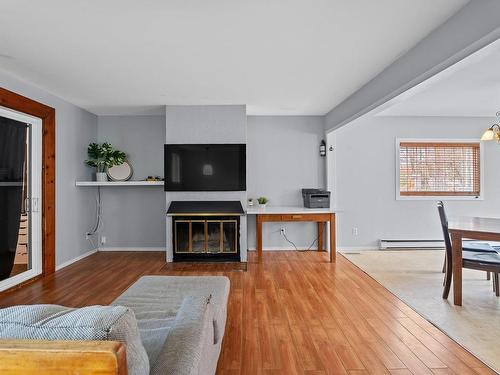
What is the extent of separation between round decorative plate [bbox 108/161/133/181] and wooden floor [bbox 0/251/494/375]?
57.2 inches

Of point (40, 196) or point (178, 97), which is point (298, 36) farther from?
point (40, 196)

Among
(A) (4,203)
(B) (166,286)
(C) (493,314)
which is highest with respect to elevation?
(A) (4,203)

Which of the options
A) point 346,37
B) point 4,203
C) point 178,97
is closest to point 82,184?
point 4,203

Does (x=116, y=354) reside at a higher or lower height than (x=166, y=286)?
higher

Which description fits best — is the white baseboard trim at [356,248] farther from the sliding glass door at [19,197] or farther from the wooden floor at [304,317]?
the sliding glass door at [19,197]

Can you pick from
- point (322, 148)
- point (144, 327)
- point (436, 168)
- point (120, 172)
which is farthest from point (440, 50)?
point (120, 172)

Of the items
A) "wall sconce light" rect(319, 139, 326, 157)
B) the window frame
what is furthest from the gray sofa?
the window frame

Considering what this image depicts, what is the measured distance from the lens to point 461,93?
423 centimetres

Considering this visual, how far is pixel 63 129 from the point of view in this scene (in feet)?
14.9

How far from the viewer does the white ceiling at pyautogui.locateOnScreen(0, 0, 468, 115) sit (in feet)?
7.13

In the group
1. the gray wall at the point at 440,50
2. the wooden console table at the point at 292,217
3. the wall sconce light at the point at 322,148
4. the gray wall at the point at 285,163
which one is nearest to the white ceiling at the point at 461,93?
the gray wall at the point at 440,50

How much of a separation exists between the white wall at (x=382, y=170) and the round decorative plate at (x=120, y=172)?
144 inches

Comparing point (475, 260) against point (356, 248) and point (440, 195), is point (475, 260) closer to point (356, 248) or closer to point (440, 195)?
point (356, 248)

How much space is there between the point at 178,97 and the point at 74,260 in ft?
9.67
